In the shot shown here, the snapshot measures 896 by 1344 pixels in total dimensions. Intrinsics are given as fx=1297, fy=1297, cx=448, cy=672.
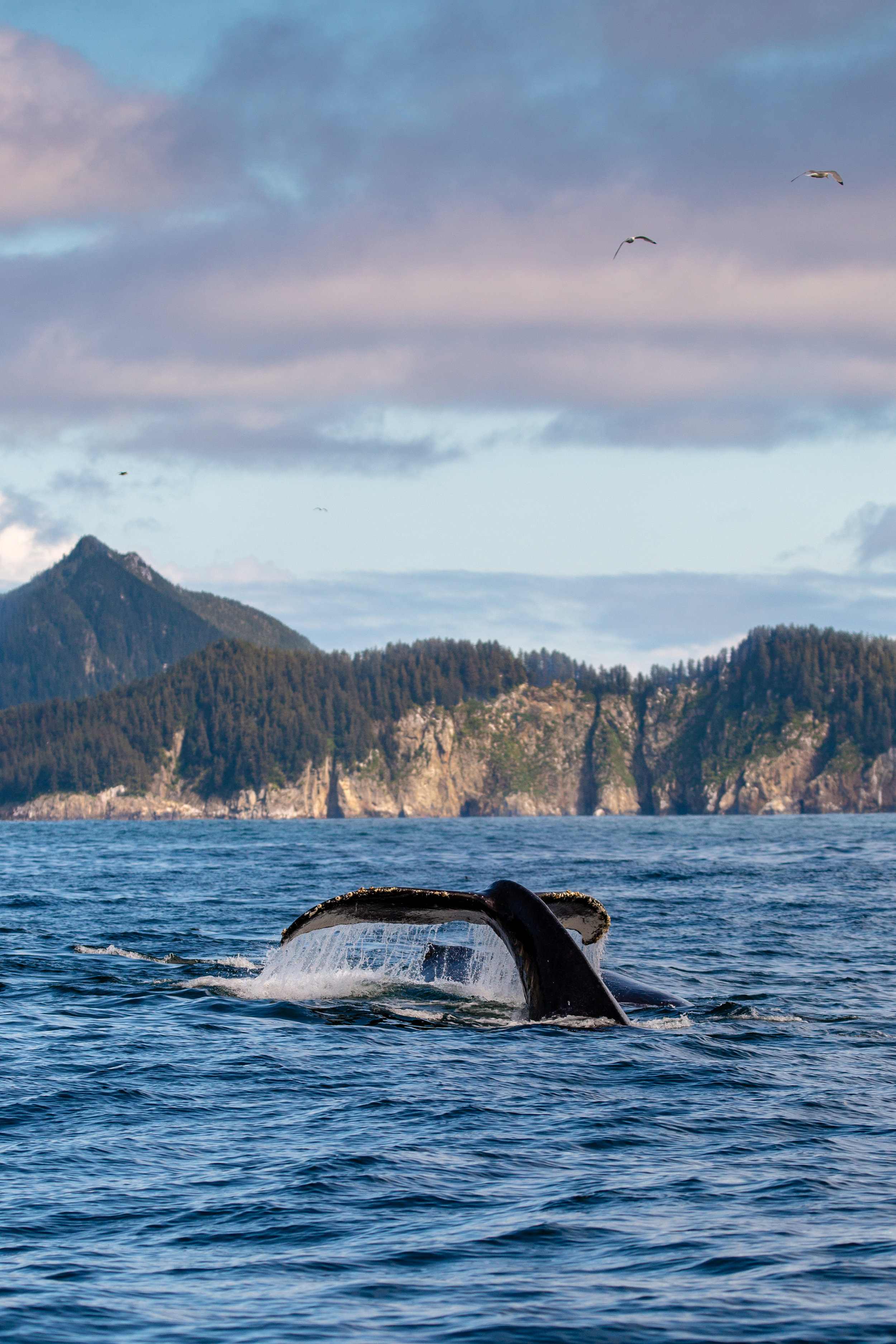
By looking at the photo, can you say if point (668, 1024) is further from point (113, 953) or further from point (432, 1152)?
point (113, 953)

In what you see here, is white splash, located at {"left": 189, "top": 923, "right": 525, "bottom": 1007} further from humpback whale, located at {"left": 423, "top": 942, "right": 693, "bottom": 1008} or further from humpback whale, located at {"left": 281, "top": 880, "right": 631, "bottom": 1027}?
humpback whale, located at {"left": 281, "top": 880, "right": 631, "bottom": 1027}

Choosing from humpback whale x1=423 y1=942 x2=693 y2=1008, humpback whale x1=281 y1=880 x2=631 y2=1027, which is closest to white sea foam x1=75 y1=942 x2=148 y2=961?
humpback whale x1=423 y1=942 x2=693 y2=1008

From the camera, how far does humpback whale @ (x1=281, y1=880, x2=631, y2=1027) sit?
13.7 m

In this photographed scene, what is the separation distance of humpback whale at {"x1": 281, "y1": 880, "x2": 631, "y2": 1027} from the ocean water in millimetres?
364

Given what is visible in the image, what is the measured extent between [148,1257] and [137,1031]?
25.6 feet

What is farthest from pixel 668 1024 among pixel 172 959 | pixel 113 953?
pixel 113 953

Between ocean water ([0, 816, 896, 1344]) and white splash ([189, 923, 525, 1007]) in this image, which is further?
white splash ([189, 923, 525, 1007])

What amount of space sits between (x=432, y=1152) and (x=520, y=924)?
4432mm

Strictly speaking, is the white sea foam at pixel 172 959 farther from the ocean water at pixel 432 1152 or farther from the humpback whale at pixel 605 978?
the humpback whale at pixel 605 978

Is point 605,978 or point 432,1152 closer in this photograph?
point 432,1152

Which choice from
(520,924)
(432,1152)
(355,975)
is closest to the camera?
(432,1152)

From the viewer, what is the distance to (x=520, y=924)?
14344 mm

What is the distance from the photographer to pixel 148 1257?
7.70 m

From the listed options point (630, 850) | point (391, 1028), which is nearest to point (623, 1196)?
point (391, 1028)
